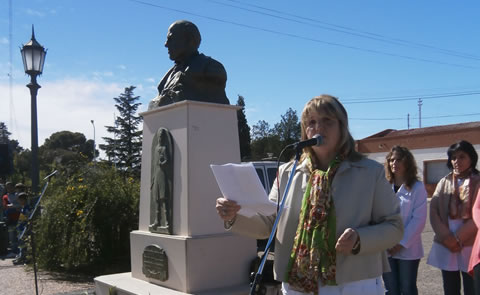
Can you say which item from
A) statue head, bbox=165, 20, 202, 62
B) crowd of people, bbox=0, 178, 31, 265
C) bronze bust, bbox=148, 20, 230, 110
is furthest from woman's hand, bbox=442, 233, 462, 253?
crowd of people, bbox=0, 178, 31, 265

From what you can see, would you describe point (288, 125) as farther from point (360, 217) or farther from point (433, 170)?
point (360, 217)

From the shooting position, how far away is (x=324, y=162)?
8.78 feet

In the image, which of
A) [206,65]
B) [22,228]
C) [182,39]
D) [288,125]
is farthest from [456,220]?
[288,125]

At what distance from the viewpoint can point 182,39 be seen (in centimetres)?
538

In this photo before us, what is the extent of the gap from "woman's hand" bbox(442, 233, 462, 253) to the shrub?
572cm

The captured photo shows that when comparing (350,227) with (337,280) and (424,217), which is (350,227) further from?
(424,217)

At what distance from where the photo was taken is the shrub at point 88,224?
8.22m

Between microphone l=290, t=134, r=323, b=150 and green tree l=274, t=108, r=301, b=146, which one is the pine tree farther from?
microphone l=290, t=134, r=323, b=150

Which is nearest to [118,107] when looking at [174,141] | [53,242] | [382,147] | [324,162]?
[382,147]

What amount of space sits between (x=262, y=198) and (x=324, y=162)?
0.41 metres

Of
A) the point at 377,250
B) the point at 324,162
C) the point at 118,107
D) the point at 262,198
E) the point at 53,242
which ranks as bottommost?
the point at 53,242

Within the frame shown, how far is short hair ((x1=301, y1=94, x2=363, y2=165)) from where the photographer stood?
2.52 meters

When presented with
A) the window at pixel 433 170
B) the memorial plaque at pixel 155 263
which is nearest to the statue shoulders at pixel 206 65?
the memorial plaque at pixel 155 263

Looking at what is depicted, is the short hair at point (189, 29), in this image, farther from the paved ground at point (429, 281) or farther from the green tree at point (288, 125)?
the green tree at point (288, 125)
